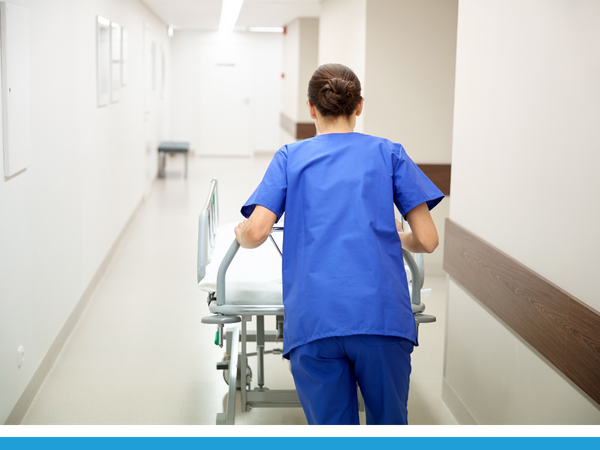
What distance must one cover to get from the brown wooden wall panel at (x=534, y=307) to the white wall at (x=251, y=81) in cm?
1100

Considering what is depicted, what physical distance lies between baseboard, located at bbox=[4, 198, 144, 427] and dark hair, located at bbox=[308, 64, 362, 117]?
6.36 ft

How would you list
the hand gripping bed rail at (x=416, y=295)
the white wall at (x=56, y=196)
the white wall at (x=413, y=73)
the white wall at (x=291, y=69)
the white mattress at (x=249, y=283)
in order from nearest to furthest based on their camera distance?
the hand gripping bed rail at (x=416, y=295)
the white mattress at (x=249, y=283)
the white wall at (x=56, y=196)
the white wall at (x=413, y=73)
the white wall at (x=291, y=69)

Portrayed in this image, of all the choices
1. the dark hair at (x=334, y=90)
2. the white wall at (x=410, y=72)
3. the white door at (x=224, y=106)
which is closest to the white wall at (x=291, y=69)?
the white door at (x=224, y=106)

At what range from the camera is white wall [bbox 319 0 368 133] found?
5.21m

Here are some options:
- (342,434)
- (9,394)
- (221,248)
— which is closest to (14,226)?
(9,394)

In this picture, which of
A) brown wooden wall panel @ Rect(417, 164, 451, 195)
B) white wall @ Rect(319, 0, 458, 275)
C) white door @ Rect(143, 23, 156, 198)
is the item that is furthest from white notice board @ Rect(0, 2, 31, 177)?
white door @ Rect(143, 23, 156, 198)

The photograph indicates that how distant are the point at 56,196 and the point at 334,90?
89.6 inches

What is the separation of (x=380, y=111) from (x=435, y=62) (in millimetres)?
604

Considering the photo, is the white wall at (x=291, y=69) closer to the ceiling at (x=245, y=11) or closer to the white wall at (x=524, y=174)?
the ceiling at (x=245, y=11)

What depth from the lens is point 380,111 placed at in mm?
5203

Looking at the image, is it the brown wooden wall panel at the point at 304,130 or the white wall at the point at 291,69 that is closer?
the brown wooden wall panel at the point at 304,130

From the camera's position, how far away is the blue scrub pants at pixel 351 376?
177 centimetres

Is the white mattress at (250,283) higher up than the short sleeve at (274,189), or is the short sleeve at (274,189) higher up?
the short sleeve at (274,189)

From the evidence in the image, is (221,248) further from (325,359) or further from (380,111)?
(380,111)
